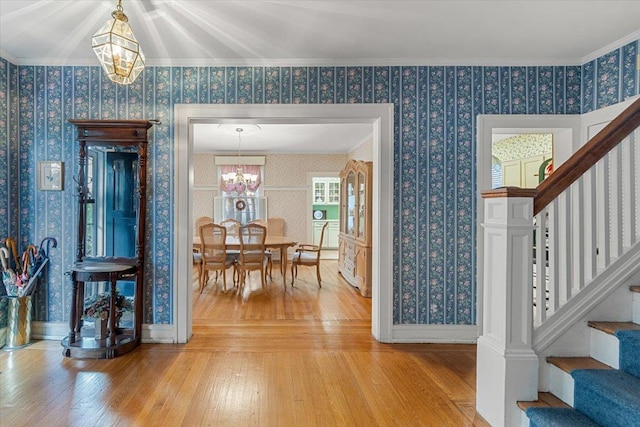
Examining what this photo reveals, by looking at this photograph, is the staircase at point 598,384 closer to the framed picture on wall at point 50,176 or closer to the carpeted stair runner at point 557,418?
the carpeted stair runner at point 557,418

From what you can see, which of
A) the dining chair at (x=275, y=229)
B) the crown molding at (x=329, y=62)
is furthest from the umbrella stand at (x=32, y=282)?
the dining chair at (x=275, y=229)

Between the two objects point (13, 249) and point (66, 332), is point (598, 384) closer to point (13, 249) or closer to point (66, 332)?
point (66, 332)

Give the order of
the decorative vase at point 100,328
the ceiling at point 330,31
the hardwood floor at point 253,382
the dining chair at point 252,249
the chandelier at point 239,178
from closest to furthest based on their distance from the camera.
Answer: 1. the hardwood floor at point 253,382
2. the ceiling at point 330,31
3. the decorative vase at point 100,328
4. the dining chair at point 252,249
5. the chandelier at point 239,178

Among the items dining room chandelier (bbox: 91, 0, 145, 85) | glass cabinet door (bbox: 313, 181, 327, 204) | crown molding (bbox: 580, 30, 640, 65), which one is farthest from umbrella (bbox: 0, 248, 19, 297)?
glass cabinet door (bbox: 313, 181, 327, 204)

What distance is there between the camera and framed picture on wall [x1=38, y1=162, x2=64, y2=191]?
3.02 metres

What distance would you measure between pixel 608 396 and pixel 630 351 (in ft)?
1.07

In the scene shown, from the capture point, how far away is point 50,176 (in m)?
3.02

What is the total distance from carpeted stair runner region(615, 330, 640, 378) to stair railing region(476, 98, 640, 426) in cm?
20

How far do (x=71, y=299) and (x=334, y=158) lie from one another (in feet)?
19.3

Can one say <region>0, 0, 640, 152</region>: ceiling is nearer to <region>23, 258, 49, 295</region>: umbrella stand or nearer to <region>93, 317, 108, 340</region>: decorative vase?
<region>23, 258, 49, 295</region>: umbrella stand

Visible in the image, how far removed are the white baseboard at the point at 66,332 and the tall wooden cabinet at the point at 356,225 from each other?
102 inches

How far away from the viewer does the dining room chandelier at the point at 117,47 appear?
162 centimetres

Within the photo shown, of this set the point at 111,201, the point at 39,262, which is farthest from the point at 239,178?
the point at 39,262

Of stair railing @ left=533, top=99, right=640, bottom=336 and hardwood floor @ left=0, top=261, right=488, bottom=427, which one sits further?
hardwood floor @ left=0, top=261, right=488, bottom=427
